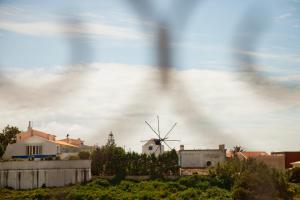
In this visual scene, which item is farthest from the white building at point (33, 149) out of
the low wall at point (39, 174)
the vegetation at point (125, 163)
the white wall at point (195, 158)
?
the white wall at point (195, 158)

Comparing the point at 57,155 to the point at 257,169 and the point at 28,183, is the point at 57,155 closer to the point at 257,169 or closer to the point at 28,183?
the point at 28,183

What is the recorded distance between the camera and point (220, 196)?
2303cm

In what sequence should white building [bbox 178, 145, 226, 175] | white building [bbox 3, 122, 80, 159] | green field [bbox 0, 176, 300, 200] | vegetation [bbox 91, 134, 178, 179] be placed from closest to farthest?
green field [bbox 0, 176, 300, 200], vegetation [bbox 91, 134, 178, 179], white building [bbox 3, 122, 80, 159], white building [bbox 178, 145, 226, 175]

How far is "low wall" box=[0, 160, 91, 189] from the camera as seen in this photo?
25.9m

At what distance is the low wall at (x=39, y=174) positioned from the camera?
2589 centimetres

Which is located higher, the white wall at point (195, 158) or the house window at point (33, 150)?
the house window at point (33, 150)

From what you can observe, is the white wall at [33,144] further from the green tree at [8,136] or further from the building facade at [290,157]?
the building facade at [290,157]

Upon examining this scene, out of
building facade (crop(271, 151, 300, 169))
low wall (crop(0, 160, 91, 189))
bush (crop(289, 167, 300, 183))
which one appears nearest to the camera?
low wall (crop(0, 160, 91, 189))

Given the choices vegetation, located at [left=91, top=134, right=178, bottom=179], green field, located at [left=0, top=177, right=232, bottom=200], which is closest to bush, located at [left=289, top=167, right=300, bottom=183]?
green field, located at [left=0, top=177, right=232, bottom=200]

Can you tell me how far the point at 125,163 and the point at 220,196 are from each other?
6.81 m

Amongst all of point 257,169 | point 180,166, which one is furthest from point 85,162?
point 257,169

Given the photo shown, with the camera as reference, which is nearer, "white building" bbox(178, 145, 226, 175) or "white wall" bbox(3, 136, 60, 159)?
"white wall" bbox(3, 136, 60, 159)

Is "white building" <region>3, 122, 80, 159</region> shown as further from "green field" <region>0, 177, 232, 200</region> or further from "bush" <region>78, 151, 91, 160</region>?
"green field" <region>0, 177, 232, 200</region>

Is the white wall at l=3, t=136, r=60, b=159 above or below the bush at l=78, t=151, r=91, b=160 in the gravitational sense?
above
